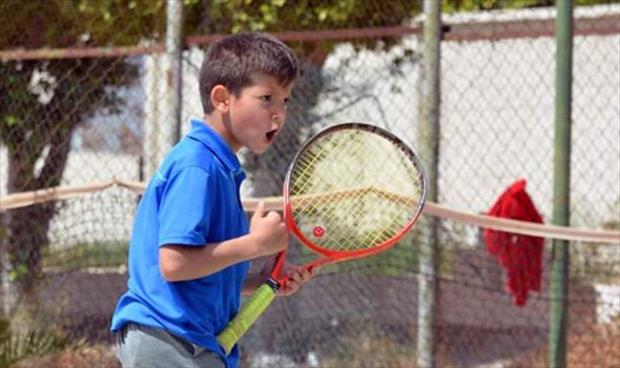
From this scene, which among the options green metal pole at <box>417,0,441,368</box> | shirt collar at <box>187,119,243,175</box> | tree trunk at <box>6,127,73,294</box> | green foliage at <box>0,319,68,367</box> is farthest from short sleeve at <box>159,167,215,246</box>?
tree trunk at <box>6,127,73,294</box>

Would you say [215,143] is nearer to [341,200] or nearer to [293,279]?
[293,279]

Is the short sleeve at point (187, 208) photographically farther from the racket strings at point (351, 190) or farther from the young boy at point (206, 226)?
the racket strings at point (351, 190)

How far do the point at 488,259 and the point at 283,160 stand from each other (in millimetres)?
1411

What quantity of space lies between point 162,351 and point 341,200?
0.96 meters

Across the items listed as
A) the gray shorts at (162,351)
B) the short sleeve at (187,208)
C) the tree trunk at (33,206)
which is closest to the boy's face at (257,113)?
the short sleeve at (187,208)

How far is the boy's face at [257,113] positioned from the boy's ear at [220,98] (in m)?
0.02

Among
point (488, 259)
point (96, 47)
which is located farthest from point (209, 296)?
point (488, 259)

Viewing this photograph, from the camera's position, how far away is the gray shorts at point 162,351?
330 cm

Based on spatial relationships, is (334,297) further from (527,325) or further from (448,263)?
(527,325)

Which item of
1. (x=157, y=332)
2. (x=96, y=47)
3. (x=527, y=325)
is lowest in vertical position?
(x=527, y=325)

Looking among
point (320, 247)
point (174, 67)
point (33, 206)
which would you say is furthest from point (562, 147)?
point (33, 206)

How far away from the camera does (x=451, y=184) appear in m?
9.04

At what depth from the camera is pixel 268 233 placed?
3.18m

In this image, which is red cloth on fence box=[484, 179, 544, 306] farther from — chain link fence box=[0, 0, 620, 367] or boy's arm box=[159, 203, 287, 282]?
boy's arm box=[159, 203, 287, 282]
